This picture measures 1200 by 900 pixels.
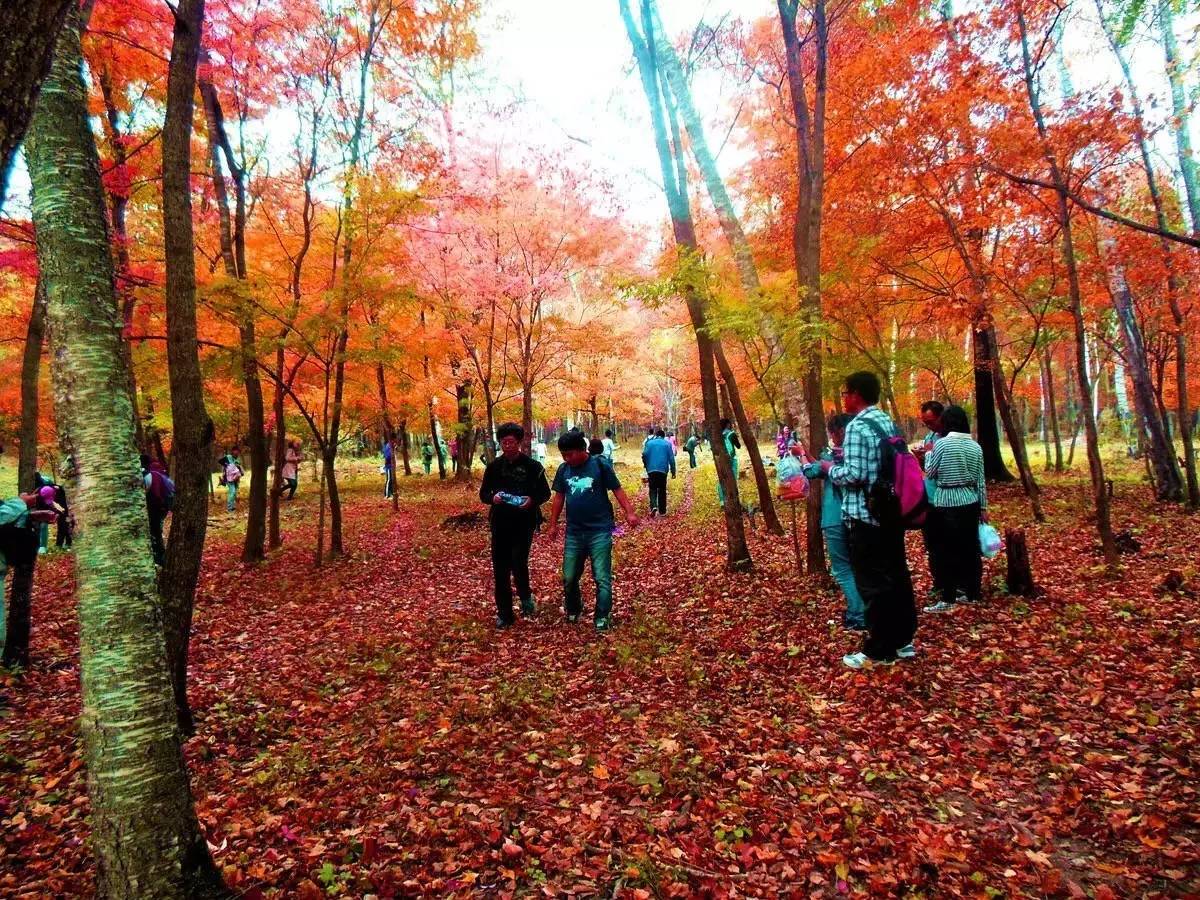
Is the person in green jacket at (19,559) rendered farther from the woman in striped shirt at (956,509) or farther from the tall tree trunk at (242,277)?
the woman in striped shirt at (956,509)

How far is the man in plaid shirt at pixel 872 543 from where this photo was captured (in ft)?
16.2

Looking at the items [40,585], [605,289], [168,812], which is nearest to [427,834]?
[168,812]

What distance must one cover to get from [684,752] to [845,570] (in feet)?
8.87

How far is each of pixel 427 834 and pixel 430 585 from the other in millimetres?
6589

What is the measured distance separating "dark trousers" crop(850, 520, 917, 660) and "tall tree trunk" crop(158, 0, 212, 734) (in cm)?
506

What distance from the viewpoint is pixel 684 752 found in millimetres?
4242

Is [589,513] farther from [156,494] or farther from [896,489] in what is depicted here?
[156,494]

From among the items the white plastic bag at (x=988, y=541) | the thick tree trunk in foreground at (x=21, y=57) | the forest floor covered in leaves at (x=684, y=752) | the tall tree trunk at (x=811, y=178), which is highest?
the tall tree trunk at (x=811, y=178)

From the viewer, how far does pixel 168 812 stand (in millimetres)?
2537

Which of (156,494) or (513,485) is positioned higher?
(156,494)

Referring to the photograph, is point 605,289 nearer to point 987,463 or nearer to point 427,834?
point 987,463

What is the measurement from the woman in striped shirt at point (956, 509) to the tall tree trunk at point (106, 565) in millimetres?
6450

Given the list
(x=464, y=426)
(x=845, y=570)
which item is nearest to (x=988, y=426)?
(x=845, y=570)

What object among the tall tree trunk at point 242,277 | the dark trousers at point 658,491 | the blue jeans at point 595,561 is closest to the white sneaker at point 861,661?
the blue jeans at point 595,561
